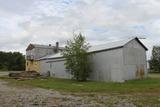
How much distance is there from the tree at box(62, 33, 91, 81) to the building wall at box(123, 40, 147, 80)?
6.81 metres

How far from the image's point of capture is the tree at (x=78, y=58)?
4381 cm

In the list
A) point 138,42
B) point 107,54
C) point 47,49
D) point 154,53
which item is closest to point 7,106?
point 107,54

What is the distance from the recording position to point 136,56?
42.2 metres

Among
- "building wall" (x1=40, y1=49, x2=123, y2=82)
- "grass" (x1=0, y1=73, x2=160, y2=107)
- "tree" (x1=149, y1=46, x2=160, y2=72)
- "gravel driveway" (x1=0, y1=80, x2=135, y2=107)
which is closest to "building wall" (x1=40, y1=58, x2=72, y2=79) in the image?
"building wall" (x1=40, y1=49, x2=123, y2=82)

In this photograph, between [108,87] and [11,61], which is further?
[11,61]

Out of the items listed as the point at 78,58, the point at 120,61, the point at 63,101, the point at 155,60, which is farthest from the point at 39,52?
the point at 63,101

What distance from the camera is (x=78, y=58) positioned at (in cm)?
4412

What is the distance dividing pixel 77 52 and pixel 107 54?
5.19 metres

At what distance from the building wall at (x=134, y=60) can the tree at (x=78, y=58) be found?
6807 mm

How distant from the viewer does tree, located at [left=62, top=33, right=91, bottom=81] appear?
43.8m

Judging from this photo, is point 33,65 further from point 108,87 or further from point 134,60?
point 108,87

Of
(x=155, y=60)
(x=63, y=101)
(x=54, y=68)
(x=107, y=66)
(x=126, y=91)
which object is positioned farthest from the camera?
(x=155, y=60)

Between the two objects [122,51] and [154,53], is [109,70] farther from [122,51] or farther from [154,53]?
[154,53]

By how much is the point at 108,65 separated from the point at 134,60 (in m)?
3.83
